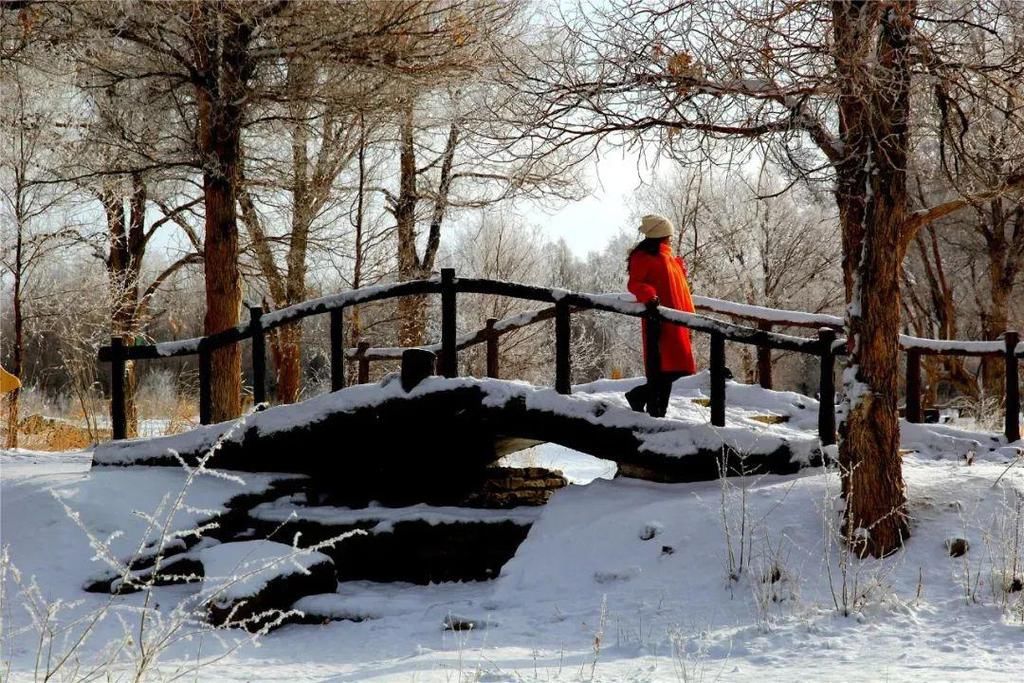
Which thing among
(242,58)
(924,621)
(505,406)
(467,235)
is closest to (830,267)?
(467,235)

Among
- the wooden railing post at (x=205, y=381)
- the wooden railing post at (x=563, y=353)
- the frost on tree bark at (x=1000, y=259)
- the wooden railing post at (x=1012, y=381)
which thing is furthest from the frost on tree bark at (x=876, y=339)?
the frost on tree bark at (x=1000, y=259)

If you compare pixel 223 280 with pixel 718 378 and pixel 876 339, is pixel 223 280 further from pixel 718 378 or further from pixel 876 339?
pixel 876 339

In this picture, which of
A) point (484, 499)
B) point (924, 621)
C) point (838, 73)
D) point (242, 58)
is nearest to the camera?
point (924, 621)

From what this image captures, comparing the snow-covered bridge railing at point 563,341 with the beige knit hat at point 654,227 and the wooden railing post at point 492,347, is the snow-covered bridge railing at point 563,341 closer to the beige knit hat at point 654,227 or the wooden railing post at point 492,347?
the wooden railing post at point 492,347

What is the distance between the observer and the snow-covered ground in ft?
17.4

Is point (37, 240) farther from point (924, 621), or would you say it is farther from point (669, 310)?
point (924, 621)

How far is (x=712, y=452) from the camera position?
806 centimetres

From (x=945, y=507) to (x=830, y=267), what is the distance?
22673 mm

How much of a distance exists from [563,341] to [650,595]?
8.60 ft

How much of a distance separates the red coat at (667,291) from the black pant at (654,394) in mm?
85

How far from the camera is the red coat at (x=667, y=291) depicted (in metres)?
8.47

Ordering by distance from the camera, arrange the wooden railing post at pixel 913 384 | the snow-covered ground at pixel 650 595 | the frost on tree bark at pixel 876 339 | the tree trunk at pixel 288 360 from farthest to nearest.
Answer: the tree trunk at pixel 288 360 → the wooden railing post at pixel 913 384 → the frost on tree bark at pixel 876 339 → the snow-covered ground at pixel 650 595

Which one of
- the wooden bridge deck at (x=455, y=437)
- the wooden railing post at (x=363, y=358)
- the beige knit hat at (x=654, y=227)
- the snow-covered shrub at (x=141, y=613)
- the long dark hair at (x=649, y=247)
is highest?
the beige knit hat at (x=654, y=227)

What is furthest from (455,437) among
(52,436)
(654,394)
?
(52,436)
